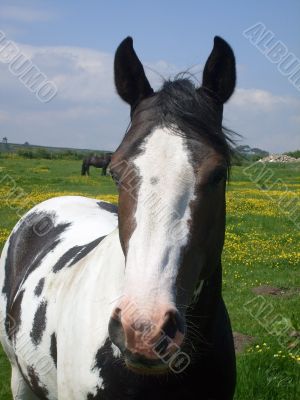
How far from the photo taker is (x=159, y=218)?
2.39 metres

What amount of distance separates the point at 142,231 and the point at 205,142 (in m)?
0.65

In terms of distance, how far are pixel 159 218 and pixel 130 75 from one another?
1.16 metres

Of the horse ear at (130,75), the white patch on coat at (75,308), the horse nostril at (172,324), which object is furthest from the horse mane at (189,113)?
the horse nostril at (172,324)

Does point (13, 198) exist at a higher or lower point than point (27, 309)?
higher

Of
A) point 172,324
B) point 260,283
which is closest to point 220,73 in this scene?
point 172,324

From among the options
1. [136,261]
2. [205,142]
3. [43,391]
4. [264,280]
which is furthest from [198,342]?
[264,280]

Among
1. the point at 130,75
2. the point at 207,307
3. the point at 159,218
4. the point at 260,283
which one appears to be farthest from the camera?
the point at 260,283

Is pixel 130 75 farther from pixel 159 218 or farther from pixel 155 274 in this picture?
pixel 155 274

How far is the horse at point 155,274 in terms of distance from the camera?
220 cm

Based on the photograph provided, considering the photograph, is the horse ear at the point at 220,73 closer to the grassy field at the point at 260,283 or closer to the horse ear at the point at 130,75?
the horse ear at the point at 130,75

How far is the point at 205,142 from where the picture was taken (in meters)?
2.69

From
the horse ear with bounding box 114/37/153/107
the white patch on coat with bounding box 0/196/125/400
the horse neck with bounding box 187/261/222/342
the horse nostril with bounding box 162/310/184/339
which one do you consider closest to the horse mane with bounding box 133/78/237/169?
the horse ear with bounding box 114/37/153/107

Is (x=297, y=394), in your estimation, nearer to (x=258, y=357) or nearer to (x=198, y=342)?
(x=258, y=357)

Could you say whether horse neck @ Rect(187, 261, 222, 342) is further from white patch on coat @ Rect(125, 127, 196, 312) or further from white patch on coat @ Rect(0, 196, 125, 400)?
white patch on coat @ Rect(125, 127, 196, 312)
